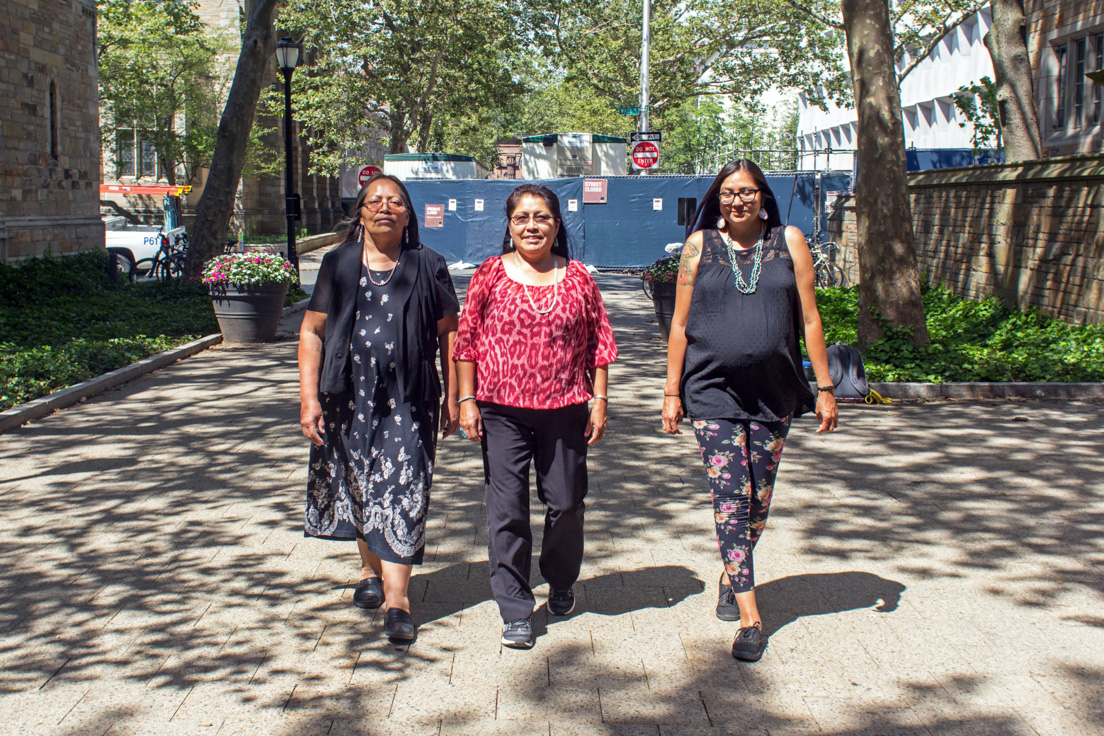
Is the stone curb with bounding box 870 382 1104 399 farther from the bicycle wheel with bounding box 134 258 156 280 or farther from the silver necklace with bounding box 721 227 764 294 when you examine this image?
the bicycle wheel with bounding box 134 258 156 280

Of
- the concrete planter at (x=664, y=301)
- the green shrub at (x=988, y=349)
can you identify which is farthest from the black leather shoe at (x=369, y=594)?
the concrete planter at (x=664, y=301)

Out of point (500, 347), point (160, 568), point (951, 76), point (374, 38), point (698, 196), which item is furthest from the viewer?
point (951, 76)

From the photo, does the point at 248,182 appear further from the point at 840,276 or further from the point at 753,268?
the point at 753,268

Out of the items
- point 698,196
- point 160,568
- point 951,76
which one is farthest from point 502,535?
point 951,76

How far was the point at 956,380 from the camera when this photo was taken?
10.2 m

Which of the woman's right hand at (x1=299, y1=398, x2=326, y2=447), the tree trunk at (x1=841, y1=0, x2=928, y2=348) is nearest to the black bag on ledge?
the tree trunk at (x1=841, y1=0, x2=928, y2=348)

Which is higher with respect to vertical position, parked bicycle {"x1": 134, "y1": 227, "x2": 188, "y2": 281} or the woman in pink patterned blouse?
parked bicycle {"x1": 134, "y1": 227, "x2": 188, "y2": 281}

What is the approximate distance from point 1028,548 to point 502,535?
A: 294cm

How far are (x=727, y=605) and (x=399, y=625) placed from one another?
1.37 meters

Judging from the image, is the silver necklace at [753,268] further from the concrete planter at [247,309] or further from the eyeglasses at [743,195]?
the concrete planter at [247,309]

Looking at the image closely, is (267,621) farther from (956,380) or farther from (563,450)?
(956,380)

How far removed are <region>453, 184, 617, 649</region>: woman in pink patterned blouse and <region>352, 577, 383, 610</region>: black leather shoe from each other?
26.6 inches

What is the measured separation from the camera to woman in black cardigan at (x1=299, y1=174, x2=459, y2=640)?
4.27 m

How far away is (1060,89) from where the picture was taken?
69.5ft
